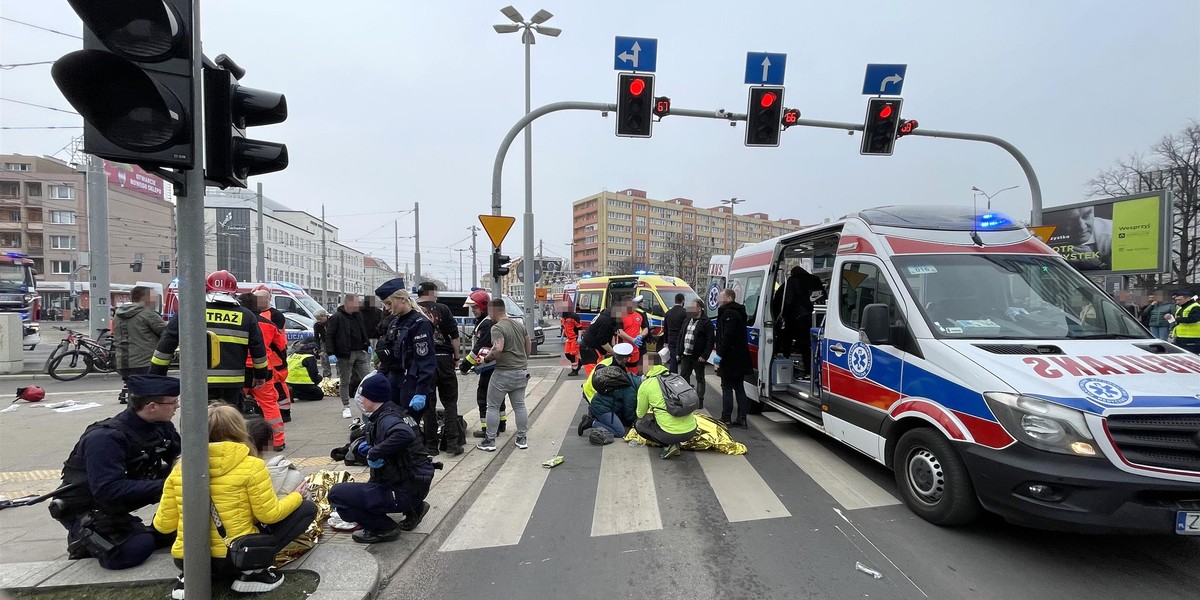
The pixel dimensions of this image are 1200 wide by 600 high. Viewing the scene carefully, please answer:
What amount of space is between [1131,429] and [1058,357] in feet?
2.07

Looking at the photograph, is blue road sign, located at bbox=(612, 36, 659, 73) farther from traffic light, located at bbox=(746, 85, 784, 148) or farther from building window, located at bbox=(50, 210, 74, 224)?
building window, located at bbox=(50, 210, 74, 224)

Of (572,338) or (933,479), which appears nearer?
(933,479)

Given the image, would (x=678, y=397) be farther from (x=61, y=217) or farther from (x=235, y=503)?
(x=61, y=217)

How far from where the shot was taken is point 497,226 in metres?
9.45

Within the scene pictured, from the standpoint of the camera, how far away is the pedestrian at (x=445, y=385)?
19.9ft

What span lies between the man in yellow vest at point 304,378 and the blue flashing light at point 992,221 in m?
9.59

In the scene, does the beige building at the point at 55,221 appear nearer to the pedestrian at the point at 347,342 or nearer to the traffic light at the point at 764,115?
the pedestrian at the point at 347,342

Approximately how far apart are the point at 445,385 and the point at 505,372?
0.66m

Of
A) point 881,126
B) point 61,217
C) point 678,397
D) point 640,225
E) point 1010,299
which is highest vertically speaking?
point 640,225

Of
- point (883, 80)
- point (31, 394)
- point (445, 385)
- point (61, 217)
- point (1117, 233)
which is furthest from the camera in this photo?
point (61, 217)

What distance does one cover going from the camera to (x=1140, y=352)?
391 cm

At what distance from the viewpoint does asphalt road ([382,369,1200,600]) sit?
Answer: 10.8 ft

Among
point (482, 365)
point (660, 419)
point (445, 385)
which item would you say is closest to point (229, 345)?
point (445, 385)

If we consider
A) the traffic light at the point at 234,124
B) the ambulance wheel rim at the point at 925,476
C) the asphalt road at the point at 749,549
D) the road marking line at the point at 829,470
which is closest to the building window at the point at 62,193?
the asphalt road at the point at 749,549
